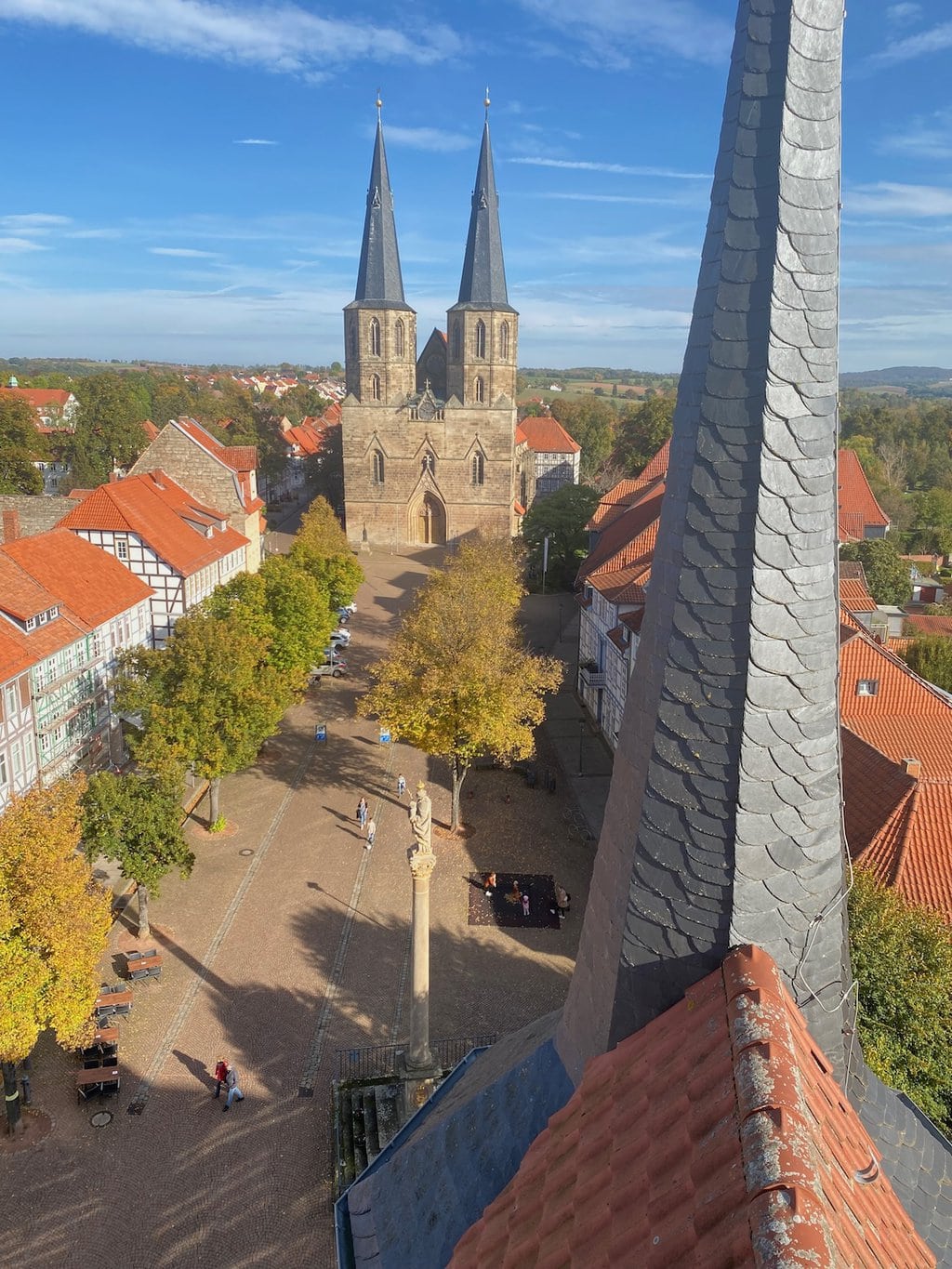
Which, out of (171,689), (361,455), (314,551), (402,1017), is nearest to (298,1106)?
(402,1017)

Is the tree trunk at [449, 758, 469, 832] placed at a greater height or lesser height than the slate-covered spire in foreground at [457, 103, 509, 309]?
lesser

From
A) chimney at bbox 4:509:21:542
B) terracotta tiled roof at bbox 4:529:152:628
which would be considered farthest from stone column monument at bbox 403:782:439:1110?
chimney at bbox 4:509:21:542

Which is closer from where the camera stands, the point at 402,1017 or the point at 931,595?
the point at 402,1017

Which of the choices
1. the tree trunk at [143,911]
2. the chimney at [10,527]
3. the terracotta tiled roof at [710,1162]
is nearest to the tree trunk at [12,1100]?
the tree trunk at [143,911]

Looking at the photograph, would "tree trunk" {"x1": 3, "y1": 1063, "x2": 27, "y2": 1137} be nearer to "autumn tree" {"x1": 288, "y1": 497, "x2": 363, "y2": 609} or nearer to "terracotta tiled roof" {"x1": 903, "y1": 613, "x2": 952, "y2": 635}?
"autumn tree" {"x1": 288, "y1": 497, "x2": 363, "y2": 609}

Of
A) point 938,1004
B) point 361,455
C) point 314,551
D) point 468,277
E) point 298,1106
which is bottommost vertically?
point 298,1106

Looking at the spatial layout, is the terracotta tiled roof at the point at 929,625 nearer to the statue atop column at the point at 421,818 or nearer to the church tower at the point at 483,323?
the statue atop column at the point at 421,818

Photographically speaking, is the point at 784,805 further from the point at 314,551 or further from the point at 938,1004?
the point at 314,551
